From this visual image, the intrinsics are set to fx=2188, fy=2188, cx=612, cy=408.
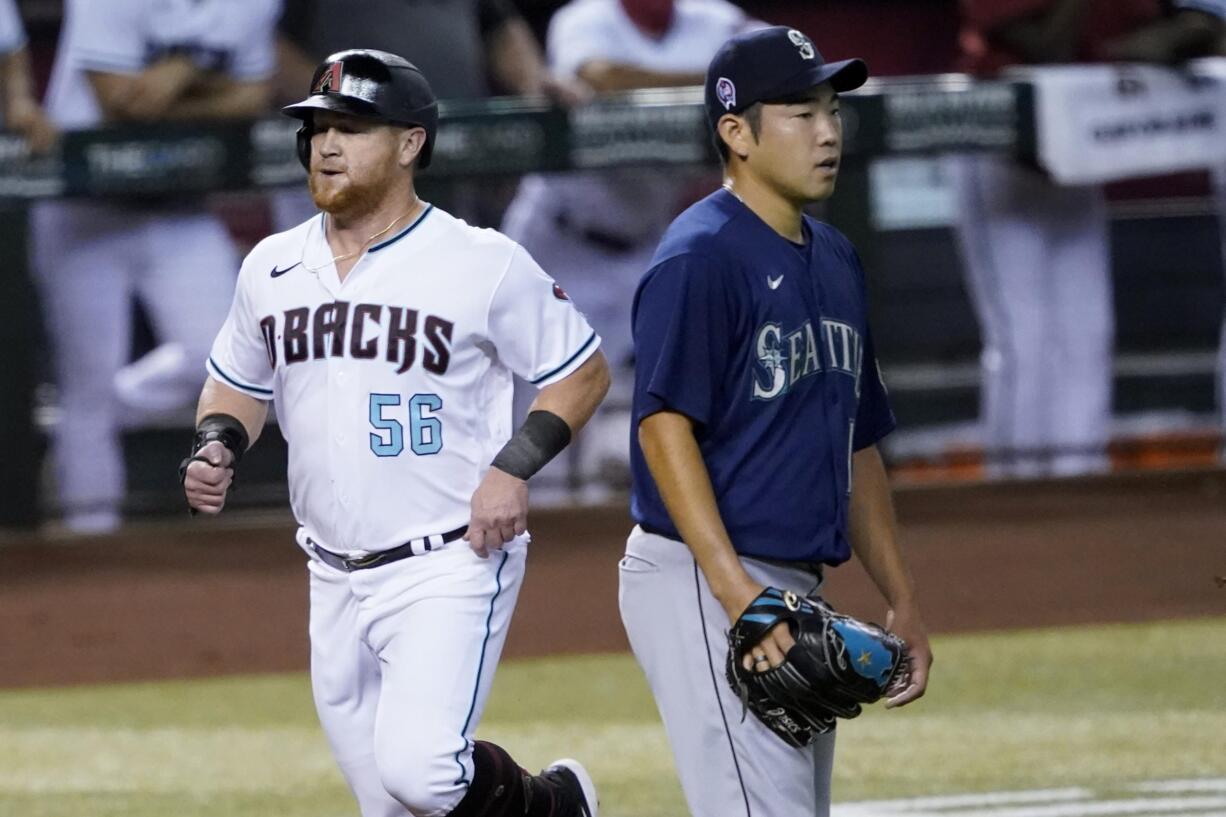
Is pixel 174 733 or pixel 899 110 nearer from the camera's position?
pixel 174 733

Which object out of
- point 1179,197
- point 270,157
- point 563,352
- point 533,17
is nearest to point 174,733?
point 270,157

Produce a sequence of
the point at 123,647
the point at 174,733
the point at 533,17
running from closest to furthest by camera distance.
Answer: the point at 174,733
the point at 123,647
the point at 533,17

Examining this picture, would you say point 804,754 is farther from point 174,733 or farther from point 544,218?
point 544,218

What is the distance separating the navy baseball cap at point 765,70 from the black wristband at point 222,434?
1.24m

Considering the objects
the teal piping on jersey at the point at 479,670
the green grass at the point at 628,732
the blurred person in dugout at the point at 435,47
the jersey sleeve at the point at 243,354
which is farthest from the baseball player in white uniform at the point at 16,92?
the teal piping on jersey at the point at 479,670

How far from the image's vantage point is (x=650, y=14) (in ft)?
28.9

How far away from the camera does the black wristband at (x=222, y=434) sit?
4301mm

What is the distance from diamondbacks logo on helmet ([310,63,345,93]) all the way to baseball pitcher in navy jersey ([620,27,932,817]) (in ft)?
2.72

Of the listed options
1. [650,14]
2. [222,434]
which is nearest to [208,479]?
[222,434]

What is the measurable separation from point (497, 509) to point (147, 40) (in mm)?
4777

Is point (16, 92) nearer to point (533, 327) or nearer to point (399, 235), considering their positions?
point (399, 235)

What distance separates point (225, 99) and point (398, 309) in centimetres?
458

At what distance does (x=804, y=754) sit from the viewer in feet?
11.8

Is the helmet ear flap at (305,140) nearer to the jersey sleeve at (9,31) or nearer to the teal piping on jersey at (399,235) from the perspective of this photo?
the teal piping on jersey at (399,235)
